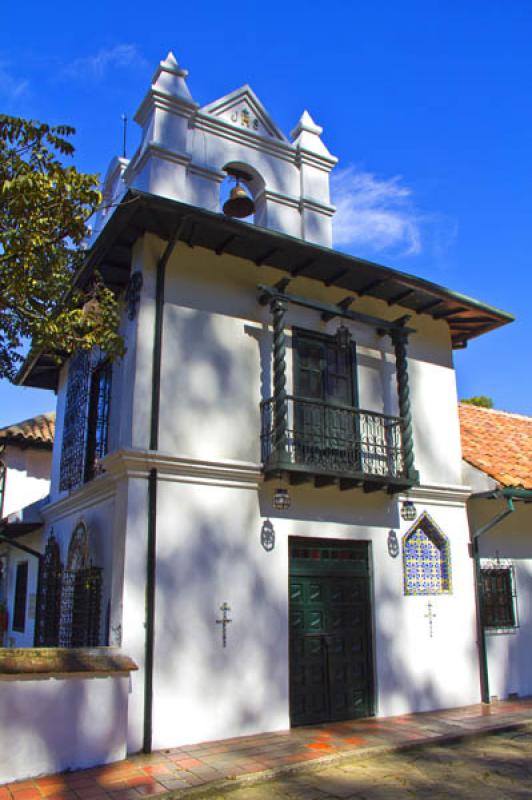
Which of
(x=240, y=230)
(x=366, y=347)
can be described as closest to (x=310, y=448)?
(x=366, y=347)

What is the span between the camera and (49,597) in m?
10.7

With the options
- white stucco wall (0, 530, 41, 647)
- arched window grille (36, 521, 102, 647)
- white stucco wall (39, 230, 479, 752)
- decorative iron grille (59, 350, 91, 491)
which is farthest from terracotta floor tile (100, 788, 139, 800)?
white stucco wall (0, 530, 41, 647)

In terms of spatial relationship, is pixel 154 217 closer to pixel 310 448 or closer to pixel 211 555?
pixel 310 448

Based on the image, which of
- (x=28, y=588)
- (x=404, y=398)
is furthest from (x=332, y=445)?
(x=28, y=588)

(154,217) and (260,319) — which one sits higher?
(154,217)

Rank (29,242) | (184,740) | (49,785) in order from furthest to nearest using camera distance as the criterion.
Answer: (184,740) < (29,242) < (49,785)

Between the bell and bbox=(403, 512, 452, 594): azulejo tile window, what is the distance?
5.21 m

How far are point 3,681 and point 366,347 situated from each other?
6643mm

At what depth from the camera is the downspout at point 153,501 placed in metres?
7.24

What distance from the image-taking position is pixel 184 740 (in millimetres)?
7414

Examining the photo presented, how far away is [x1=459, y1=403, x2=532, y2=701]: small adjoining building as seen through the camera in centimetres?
1038

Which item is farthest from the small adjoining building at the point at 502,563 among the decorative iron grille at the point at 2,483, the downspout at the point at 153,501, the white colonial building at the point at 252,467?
the decorative iron grille at the point at 2,483

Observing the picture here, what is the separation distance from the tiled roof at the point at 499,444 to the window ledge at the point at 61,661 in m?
6.37

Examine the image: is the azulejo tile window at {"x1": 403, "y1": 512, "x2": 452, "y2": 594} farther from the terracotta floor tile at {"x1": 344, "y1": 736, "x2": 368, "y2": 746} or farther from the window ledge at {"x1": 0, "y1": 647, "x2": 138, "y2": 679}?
the window ledge at {"x1": 0, "y1": 647, "x2": 138, "y2": 679}
